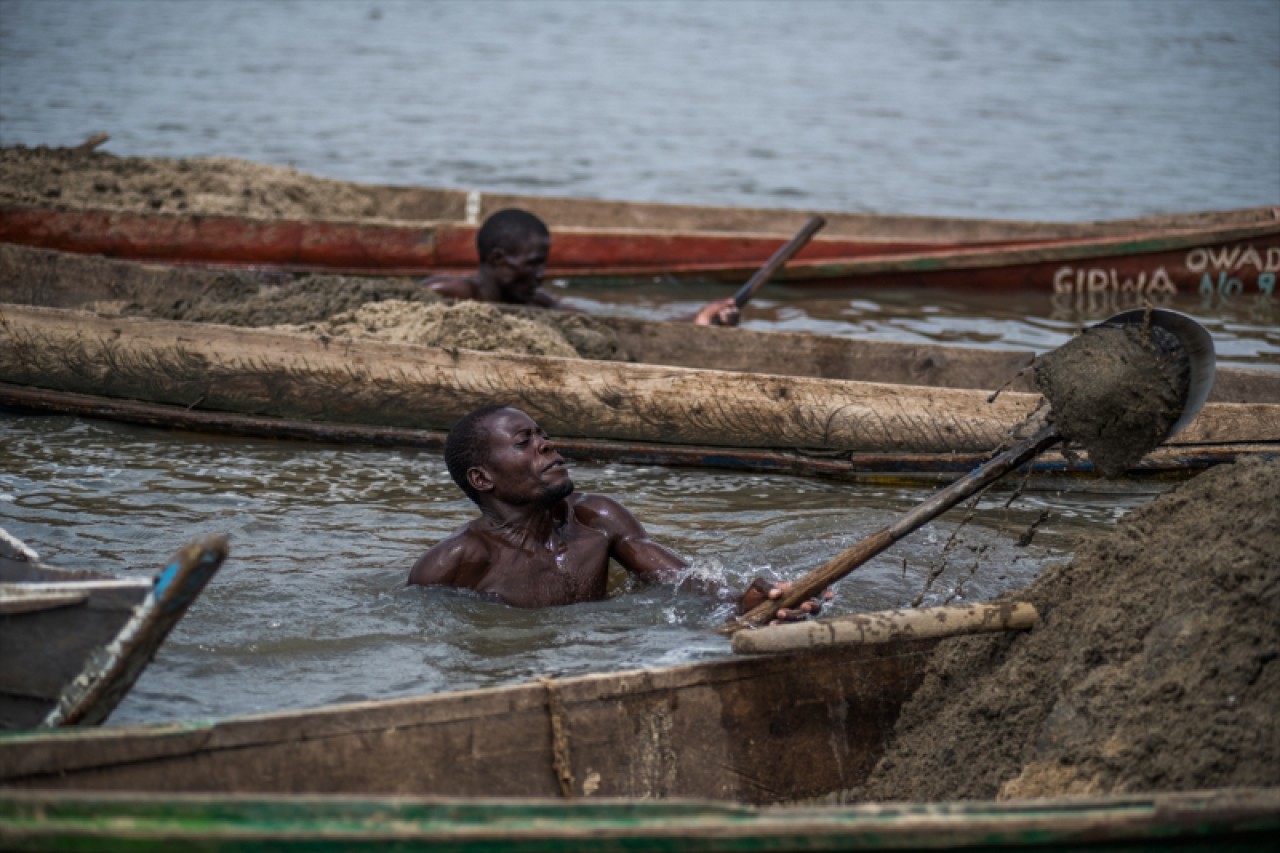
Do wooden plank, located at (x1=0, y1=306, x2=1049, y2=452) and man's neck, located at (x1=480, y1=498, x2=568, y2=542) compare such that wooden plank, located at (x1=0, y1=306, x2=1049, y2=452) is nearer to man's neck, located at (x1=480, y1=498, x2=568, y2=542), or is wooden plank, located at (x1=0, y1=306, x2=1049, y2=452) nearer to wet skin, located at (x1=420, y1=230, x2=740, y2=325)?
wet skin, located at (x1=420, y1=230, x2=740, y2=325)

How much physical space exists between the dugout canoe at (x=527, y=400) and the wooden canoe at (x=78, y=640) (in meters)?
3.34

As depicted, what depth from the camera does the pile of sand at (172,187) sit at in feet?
31.4

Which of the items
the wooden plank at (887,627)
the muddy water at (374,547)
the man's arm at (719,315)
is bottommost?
the muddy water at (374,547)

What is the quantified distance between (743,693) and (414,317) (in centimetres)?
380

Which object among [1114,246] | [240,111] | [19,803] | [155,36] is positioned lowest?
[19,803]

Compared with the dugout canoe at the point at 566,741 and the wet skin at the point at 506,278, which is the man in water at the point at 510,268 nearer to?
the wet skin at the point at 506,278

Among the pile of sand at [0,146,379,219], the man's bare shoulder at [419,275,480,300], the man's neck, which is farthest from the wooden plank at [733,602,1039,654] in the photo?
the pile of sand at [0,146,379,219]

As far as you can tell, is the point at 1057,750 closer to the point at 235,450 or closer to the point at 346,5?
the point at 235,450

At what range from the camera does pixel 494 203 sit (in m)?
10.6

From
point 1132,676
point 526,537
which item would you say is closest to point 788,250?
point 526,537

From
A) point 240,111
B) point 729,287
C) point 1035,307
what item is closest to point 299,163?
point 240,111

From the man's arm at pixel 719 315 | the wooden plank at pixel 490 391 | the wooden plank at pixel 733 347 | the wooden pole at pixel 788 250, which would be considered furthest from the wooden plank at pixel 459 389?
the wooden pole at pixel 788 250

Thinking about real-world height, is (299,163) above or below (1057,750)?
above

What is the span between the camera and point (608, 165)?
15.7m
